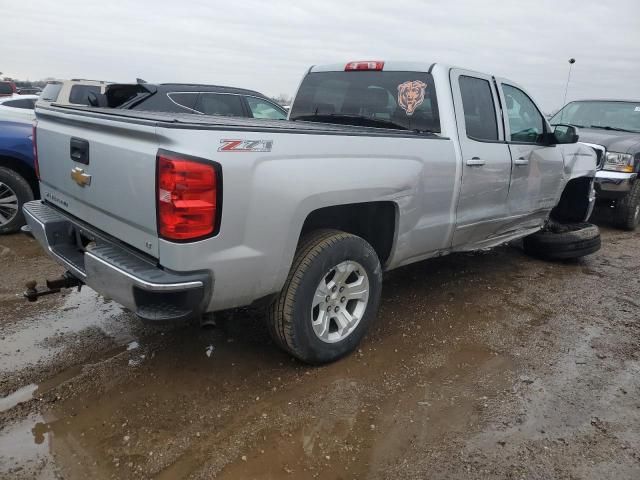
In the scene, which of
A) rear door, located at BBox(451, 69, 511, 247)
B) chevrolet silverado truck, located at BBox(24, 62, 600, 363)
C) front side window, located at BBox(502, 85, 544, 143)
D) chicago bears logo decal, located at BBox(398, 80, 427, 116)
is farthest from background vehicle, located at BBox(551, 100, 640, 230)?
chicago bears logo decal, located at BBox(398, 80, 427, 116)

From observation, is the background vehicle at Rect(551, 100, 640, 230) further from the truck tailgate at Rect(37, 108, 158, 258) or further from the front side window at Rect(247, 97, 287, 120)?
the truck tailgate at Rect(37, 108, 158, 258)

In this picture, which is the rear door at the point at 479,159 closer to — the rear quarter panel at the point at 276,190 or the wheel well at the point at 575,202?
the rear quarter panel at the point at 276,190

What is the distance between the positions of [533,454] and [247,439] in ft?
4.67

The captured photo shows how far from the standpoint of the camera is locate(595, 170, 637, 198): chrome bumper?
7.33 m

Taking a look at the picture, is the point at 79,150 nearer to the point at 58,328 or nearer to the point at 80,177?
the point at 80,177

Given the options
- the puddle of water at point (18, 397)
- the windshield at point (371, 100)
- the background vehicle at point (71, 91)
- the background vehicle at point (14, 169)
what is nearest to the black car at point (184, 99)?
the background vehicle at point (71, 91)

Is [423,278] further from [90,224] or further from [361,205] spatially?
[90,224]

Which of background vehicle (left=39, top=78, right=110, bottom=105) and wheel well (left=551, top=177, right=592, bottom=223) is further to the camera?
background vehicle (left=39, top=78, right=110, bottom=105)

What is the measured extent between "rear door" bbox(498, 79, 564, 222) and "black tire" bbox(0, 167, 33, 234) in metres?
5.17

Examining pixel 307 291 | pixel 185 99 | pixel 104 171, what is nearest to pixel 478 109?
pixel 307 291

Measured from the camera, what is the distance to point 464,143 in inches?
149

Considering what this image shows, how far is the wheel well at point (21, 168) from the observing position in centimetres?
583

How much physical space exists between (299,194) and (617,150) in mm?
6601

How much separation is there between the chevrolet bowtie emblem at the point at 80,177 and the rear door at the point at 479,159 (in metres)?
2.53
